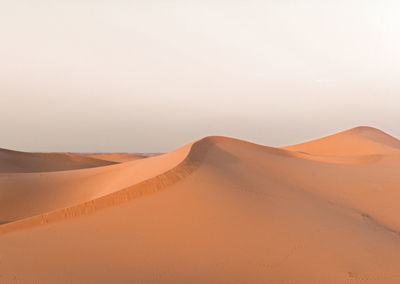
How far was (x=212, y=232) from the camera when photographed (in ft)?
16.0

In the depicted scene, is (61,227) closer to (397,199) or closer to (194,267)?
(194,267)

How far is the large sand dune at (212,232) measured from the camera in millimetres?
3834

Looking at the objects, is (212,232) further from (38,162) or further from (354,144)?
(354,144)

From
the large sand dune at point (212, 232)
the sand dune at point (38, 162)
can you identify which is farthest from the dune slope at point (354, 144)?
the sand dune at point (38, 162)

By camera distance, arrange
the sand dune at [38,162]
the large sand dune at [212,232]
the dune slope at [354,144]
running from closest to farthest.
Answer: the large sand dune at [212,232] < the sand dune at [38,162] < the dune slope at [354,144]

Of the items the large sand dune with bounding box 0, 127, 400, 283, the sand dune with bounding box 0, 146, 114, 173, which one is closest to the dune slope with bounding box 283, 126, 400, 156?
the large sand dune with bounding box 0, 127, 400, 283

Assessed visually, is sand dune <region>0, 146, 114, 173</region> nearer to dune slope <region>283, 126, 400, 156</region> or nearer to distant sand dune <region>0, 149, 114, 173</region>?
distant sand dune <region>0, 149, 114, 173</region>

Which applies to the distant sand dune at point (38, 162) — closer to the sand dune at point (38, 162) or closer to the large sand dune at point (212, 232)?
the sand dune at point (38, 162)

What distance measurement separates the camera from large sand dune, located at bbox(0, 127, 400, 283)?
3834mm

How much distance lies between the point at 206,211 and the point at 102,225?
6.12 ft

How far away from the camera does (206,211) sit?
5.59 meters

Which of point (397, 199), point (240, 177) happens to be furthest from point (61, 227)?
point (397, 199)

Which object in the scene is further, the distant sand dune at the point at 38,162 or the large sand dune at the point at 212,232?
the distant sand dune at the point at 38,162

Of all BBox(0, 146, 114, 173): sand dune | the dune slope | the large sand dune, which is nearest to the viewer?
the large sand dune
